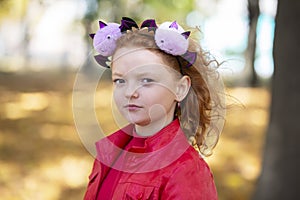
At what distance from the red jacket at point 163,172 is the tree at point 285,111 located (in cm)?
194

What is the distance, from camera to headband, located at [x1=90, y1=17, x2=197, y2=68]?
1452 mm

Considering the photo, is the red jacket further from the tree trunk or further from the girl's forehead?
the tree trunk

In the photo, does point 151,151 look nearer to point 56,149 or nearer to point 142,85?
point 142,85

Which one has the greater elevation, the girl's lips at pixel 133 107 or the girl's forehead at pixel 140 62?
the girl's forehead at pixel 140 62

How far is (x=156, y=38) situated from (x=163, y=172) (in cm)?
34

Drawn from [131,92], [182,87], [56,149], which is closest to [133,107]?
[131,92]

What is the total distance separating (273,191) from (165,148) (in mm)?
2265

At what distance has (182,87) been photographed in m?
1.49

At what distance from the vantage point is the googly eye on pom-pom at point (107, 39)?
1.53 meters

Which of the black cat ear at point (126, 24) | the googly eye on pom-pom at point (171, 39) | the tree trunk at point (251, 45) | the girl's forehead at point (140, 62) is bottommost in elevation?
the girl's forehead at point (140, 62)

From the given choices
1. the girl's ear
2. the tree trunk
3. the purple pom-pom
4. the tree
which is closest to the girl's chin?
the girl's ear

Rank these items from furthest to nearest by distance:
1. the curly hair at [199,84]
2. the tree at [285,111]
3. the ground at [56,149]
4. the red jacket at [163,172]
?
the ground at [56,149] < the tree at [285,111] < the curly hair at [199,84] < the red jacket at [163,172]

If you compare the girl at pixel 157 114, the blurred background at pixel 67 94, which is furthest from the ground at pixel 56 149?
the girl at pixel 157 114

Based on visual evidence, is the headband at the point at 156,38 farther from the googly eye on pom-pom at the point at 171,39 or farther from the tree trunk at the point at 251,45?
the tree trunk at the point at 251,45
